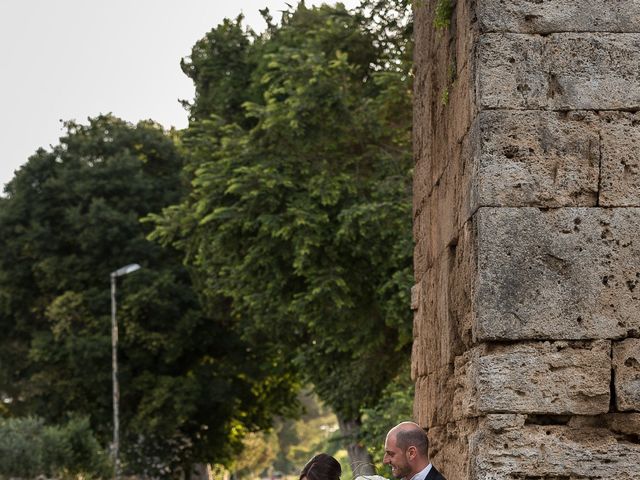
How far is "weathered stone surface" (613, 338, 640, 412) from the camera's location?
6.27 m

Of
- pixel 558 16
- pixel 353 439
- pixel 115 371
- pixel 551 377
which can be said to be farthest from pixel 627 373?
pixel 115 371

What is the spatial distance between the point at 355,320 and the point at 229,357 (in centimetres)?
1228

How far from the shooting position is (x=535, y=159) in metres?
6.40

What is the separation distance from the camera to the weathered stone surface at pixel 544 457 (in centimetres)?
620

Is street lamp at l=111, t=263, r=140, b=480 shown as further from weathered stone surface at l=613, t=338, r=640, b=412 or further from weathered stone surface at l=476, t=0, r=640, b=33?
weathered stone surface at l=613, t=338, r=640, b=412

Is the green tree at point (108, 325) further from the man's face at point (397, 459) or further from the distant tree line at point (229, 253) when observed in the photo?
the man's face at point (397, 459)

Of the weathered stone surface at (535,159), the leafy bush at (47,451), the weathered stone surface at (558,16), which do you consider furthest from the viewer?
the leafy bush at (47,451)

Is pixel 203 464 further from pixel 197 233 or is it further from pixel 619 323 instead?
pixel 619 323

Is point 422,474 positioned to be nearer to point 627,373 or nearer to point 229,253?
point 627,373

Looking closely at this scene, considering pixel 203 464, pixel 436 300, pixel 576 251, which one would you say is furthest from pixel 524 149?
pixel 203 464

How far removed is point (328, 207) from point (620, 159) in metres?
18.8

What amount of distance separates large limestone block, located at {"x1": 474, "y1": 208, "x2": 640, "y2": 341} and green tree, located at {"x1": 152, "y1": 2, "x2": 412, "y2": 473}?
16518mm

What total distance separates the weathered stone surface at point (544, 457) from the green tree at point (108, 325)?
27.9 m

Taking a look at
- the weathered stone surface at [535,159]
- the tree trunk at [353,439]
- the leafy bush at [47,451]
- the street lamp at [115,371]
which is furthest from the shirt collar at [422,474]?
the street lamp at [115,371]
